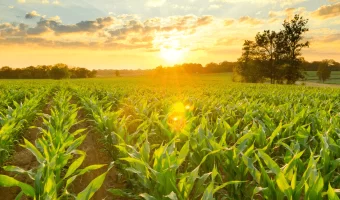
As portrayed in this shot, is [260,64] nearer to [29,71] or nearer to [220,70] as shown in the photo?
[220,70]

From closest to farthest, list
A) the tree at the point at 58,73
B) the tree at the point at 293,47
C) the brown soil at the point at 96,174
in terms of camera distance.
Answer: the brown soil at the point at 96,174 < the tree at the point at 293,47 < the tree at the point at 58,73

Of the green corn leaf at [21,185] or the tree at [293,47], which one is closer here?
the green corn leaf at [21,185]

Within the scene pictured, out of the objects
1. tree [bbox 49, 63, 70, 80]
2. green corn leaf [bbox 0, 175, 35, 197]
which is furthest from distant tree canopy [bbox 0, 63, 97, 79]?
green corn leaf [bbox 0, 175, 35, 197]

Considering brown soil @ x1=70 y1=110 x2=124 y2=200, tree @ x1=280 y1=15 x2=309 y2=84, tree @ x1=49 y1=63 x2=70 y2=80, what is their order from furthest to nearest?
1. tree @ x1=49 y1=63 x2=70 y2=80
2. tree @ x1=280 y1=15 x2=309 y2=84
3. brown soil @ x1=70 y1=110 x2=124 y2=200

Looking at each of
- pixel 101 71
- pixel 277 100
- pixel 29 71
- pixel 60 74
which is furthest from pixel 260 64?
pixel 101 71

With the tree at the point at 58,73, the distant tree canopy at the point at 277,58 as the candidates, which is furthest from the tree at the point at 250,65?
the tree at the point at 58,73

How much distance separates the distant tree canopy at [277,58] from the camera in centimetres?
5559

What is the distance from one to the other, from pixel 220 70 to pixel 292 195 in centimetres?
11479

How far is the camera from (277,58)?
59.4 m

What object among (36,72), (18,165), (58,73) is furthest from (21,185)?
(36,72)

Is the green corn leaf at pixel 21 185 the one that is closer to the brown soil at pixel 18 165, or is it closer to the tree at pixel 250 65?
the brown soil at pixel 18 165

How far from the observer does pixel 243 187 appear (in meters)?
3.54

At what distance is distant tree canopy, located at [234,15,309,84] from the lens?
55594 millimetres

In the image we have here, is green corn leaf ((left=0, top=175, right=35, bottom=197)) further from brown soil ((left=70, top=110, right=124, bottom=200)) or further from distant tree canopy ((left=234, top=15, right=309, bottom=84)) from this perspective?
distant tree canopy ((left=234, top=15, right=309, bottom=84))
